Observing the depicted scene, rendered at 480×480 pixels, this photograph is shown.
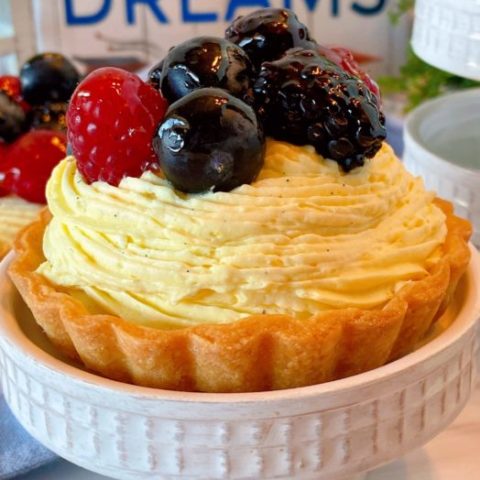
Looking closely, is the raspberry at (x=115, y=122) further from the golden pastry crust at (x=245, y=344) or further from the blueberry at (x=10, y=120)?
the blueberry at (x=10, y=120)

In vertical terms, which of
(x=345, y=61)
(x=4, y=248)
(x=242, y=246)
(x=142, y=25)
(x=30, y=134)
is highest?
(x=345, y=61)

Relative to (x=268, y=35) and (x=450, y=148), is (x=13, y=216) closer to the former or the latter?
(x=268, y=35)

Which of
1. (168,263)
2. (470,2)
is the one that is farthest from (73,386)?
(470,2)

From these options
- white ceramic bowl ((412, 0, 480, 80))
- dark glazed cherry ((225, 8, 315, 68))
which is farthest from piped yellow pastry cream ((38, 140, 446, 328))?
white ceramic bowl ((412, 0, 480, 80))

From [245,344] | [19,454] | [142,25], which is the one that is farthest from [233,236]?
[142,25]

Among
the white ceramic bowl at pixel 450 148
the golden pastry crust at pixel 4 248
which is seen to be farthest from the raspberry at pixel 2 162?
the white ceramic bowl at pixel 450 148

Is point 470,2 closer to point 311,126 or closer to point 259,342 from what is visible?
point 311,126
